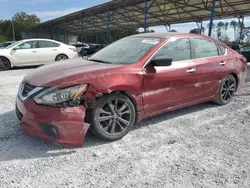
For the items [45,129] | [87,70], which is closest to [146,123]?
[87,70]

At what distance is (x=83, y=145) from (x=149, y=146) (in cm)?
88

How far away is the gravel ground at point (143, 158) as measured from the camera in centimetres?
242

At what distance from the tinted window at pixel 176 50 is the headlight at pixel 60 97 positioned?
142cm

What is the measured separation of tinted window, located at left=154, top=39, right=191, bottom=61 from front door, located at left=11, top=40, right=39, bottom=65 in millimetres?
8044

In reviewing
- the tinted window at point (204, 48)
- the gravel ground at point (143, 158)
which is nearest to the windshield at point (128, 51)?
the tinted window at point (204, 48)

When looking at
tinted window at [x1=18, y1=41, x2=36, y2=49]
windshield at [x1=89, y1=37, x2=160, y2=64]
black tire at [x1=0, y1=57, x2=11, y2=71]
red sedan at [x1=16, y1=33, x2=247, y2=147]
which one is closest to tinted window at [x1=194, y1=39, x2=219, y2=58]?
red sedan at [x1=16, y1=33, x2=247, y2=147]

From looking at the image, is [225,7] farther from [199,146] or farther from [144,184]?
[144,184]

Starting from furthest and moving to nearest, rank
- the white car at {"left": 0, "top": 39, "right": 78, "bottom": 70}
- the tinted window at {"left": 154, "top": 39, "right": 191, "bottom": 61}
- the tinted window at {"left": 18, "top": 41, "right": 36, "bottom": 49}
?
the tinted window at {"left": 18, "top": 41, "right": 36, "bottom": 49} → the white car at {"left": 0, "top": 39, "right": 78, "bottom": 70} → the tinted window at {"left": 154, "top": 39, "right": 191, "bottom": 61}

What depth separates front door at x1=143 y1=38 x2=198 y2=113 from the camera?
11.4ft

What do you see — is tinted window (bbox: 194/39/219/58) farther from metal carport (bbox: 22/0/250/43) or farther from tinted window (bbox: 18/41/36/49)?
tinted window (bbox: 18/41/36/49)

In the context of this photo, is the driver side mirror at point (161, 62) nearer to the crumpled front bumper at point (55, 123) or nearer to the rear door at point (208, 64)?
the rear door at point (208, 64)

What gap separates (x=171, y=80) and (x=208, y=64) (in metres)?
1.02

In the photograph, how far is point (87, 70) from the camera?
3156 mm

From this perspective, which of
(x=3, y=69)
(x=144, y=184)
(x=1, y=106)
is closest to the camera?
(x=144, y=184)
